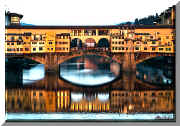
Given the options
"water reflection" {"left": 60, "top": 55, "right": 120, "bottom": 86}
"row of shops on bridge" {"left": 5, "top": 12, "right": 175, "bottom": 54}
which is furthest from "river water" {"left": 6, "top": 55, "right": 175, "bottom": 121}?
"row of shops on bridge" {"left": 5, "top": 12, "right": 175, "bottom": 54}

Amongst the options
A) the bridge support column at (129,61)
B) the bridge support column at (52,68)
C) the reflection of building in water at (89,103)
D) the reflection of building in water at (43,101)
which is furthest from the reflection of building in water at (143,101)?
the bridge support column at (52,68)

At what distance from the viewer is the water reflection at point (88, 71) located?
130 inches

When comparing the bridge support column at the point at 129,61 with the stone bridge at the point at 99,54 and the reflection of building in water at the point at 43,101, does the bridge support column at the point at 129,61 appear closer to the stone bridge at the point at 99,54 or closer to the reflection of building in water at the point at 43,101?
the stone bridge at the point at 99,54

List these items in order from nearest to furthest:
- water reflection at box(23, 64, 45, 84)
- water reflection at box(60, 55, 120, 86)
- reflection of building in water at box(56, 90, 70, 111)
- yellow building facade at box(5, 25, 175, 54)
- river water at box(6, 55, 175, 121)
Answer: river water at box(6, 55, 175, 121) < reflection of building in water at box(56, 90, 70, 111) < yellow building facade at box(5, 25, 175, 54) < water reflection at box(60, 55, 120, 86) < water reflection at box(23, 64, 45, 84)

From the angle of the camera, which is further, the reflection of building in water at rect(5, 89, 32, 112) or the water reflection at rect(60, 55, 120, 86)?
the water reflection at rect(60, 55, 120, 86)

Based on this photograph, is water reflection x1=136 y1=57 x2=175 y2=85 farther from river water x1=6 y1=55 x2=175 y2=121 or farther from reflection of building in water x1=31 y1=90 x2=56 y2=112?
reflection of building in water x1=31 y1=90 x2=56 y2=112

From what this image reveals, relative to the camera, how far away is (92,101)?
118 inches

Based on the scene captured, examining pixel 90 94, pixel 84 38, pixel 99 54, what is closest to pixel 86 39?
pixel 84 38

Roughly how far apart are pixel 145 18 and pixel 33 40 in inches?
66.1

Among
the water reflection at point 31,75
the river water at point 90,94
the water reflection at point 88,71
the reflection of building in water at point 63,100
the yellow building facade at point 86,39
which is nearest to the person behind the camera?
the river water at point 90,94

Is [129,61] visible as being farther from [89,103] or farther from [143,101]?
[89,103]

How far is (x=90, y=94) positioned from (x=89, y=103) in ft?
0.83

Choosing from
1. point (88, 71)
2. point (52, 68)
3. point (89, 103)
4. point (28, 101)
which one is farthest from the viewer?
point (88, 71)

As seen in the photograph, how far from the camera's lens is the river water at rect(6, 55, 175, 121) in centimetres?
276
